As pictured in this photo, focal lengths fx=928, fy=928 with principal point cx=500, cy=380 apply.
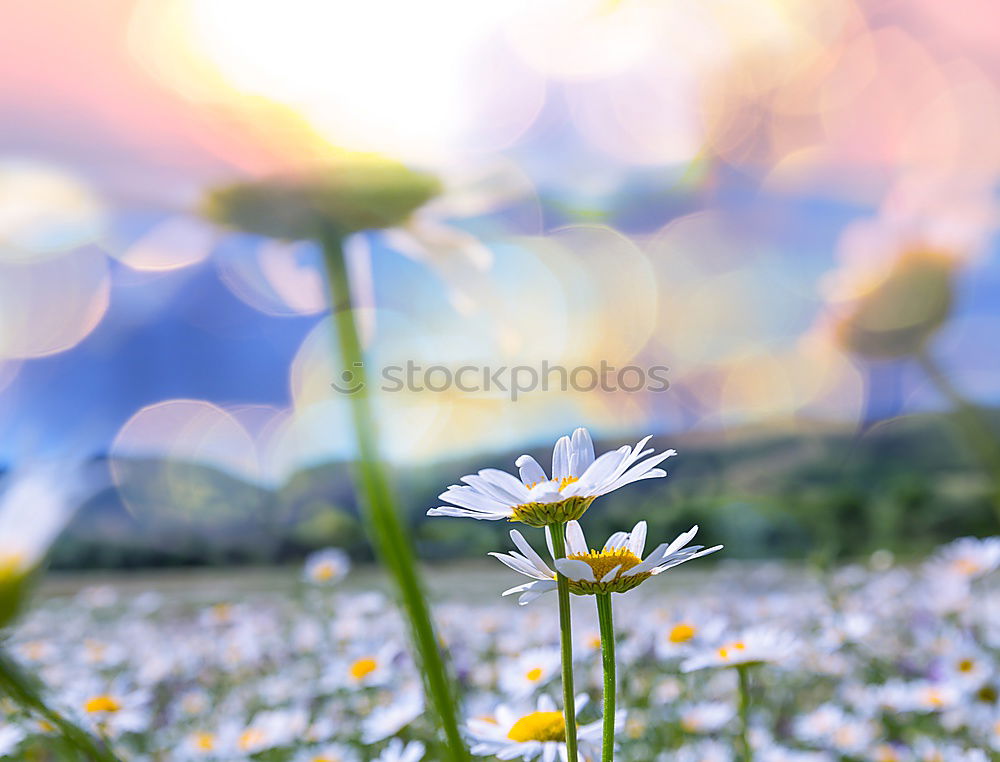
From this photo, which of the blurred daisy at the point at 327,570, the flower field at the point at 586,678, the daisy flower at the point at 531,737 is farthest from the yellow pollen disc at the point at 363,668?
the daisy flower at the point at 531,737

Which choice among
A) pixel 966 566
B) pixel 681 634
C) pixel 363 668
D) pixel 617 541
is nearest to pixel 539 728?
pixel 617 541

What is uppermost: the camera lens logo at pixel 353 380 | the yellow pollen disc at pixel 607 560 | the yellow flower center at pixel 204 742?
the camera lens logo at pixel 353 380

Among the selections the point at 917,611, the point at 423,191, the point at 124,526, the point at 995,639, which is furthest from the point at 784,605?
the point at 124,526

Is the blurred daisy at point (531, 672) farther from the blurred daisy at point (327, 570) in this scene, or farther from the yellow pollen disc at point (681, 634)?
the blurred daisy at point (327, 570)

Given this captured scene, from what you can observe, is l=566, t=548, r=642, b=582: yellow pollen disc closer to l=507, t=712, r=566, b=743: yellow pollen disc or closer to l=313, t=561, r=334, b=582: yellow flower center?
l=507, t=712, r=566, b=743: yellow pollen disc

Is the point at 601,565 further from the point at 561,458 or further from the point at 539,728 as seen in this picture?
the point at 539,728
